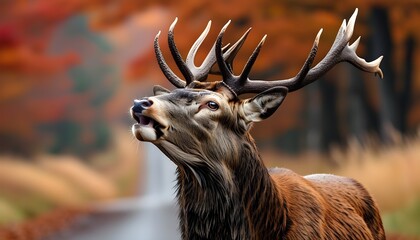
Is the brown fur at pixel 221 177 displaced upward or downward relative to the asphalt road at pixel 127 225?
downward

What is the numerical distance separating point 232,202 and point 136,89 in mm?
15477

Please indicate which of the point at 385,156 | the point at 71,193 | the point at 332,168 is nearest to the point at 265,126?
the point at 332,168

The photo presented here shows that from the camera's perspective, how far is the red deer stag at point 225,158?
4945 mm

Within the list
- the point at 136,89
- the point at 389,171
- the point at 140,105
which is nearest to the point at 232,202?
the point at 140,105

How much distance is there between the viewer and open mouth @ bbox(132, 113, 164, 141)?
476 centimetres

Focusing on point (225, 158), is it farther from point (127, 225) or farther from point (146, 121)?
point (127, 225)

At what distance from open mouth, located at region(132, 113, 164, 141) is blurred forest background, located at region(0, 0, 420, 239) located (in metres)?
9.24

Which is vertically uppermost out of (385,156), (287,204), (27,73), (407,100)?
(27,73)

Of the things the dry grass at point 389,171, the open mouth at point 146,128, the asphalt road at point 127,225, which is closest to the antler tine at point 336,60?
the open mouth at point 146,128

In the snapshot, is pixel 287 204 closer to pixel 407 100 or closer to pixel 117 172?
pixel 407 100

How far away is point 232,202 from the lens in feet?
16.6

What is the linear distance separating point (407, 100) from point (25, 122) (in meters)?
7.62

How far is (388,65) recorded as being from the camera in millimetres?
16984

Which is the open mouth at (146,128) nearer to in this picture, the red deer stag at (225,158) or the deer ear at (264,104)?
the red deer stag at (225,158)
